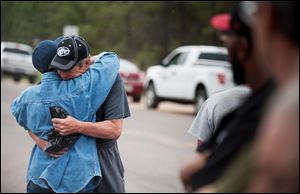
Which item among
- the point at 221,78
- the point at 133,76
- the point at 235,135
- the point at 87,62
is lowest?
the point at 133,76

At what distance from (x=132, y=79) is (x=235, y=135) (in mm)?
19112

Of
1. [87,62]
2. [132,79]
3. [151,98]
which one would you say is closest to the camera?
[87,62]

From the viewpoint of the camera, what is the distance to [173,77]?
17656 mm

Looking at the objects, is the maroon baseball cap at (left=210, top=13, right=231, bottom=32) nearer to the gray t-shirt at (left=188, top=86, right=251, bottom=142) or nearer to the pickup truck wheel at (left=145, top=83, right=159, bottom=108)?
the gray t-shirt at (left=188, top=86, right=251, bottom=142)

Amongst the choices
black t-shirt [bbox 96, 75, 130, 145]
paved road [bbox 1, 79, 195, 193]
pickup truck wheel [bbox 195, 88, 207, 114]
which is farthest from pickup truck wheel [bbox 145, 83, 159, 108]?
black t-shirt [bbox 96, 75, 130, 145]

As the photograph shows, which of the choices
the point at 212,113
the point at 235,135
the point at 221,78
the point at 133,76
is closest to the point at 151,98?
the point at 133,76

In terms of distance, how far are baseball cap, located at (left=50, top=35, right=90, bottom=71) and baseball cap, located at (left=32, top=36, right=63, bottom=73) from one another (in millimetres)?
118

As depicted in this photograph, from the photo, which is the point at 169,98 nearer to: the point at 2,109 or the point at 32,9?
the point at 2,109

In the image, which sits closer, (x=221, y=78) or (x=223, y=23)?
(x=223, y=23)

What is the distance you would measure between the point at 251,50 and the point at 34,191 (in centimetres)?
194

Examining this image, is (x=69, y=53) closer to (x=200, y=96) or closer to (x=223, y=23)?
(x=223, y=23)

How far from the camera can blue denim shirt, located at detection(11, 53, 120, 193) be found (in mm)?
3205

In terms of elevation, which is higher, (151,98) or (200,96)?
(200,96)

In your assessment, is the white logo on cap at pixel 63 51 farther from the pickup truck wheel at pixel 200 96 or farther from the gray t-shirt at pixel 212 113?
the pickup truck wheel at pixel 200 96
